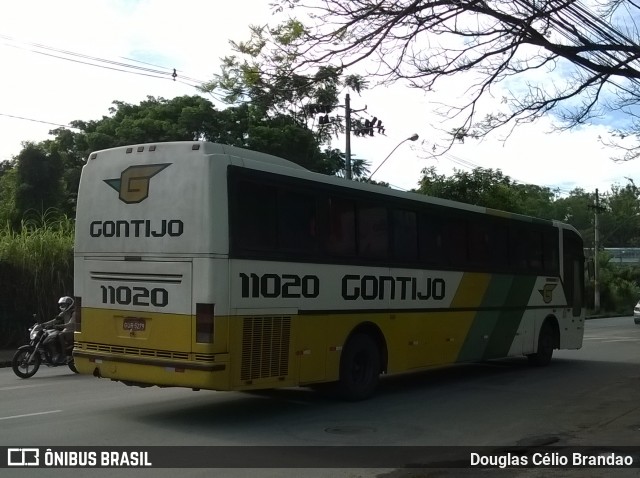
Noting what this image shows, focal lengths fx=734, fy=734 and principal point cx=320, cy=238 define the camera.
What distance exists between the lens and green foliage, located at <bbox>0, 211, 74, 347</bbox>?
20.3 metres

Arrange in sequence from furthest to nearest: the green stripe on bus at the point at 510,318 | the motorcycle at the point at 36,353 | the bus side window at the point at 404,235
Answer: the green stripe on bus at the point at 510,318 < the motorcycle at the point at 36,353 < the bus side window at the point at 404,235

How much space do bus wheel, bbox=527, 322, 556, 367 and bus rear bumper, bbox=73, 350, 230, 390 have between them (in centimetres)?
968

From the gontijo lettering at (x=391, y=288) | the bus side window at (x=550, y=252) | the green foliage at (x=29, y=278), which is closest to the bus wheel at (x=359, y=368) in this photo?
the gontijo lettering at (x=391, y=288)

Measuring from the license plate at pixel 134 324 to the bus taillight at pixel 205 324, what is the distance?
926 mm

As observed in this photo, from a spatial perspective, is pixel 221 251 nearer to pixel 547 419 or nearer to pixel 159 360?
pixel 159 360

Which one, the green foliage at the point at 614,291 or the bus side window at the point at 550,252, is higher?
the bus side window at the point at 550,252

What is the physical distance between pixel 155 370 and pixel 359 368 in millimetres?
3382

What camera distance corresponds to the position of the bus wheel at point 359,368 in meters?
10.7

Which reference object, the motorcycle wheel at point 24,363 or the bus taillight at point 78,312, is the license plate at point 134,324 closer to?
the bus taillight at point 78,312

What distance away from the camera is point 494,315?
14.4 m

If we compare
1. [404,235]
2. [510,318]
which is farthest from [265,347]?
[510,318]

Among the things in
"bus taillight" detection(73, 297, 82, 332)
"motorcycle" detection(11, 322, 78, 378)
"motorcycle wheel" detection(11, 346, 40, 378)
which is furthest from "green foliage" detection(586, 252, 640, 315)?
"bus taillight" detection(73, 297, 82, 332)

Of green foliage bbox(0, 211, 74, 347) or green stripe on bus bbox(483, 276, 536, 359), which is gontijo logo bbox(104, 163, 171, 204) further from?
green foliage bbox(0, 211, 74, 347)

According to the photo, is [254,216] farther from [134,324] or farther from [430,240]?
[430,240]
